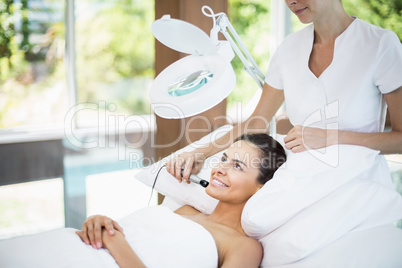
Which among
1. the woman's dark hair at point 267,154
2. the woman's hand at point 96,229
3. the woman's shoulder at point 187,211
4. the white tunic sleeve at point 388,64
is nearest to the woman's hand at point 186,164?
the woman's shoulder at point 187,211

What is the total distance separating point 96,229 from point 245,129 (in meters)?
0.70

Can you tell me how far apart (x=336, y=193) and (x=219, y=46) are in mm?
558

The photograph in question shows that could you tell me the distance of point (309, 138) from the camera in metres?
1.32

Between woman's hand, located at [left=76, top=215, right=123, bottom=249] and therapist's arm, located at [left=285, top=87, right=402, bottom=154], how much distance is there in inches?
23.2

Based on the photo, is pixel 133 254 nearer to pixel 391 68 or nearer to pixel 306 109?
pixel 306 109

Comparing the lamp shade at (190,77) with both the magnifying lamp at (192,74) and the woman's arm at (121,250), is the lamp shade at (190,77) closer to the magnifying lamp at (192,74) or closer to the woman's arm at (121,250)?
the magnifying lamp at (192,74)

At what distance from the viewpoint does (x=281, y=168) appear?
1.37 m

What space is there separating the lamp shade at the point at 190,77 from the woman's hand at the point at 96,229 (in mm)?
372

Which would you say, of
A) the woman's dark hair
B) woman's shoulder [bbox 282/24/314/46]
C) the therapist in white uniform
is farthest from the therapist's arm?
woman's shoulder [bbox 282/24/314/46]

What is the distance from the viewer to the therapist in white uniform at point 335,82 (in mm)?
1313

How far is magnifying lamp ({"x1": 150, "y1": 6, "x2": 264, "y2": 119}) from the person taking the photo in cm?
107

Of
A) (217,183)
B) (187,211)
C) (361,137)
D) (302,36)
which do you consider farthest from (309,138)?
(187,211)

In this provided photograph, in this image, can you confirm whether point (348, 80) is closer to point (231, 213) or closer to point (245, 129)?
point (245, 129)

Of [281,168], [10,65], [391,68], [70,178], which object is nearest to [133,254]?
[281,168]
